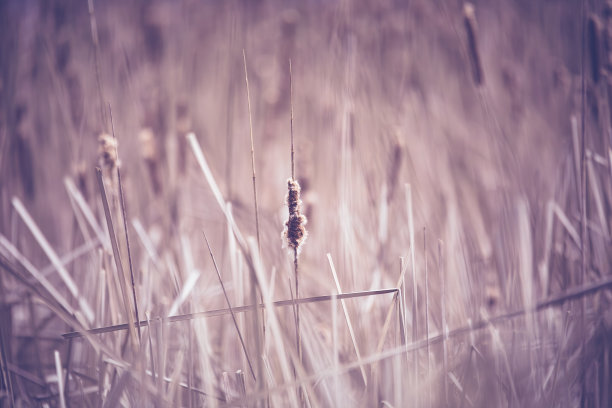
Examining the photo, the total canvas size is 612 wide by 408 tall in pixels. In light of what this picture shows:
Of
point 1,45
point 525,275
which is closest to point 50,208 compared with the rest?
point 1,45

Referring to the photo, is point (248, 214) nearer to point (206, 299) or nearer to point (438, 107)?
point (206, 299)

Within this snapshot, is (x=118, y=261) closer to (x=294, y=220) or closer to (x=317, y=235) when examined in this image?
(x=294, y=220)

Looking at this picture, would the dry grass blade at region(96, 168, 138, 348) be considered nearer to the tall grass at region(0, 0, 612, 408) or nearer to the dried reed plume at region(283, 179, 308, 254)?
the tall grass at region(0, 0, 612, 408)

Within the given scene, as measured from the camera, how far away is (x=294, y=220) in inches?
17.3

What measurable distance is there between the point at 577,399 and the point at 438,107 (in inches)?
43.2

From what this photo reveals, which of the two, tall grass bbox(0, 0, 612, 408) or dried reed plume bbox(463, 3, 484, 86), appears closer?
tall grass bbox(0, 0, 612, 408)

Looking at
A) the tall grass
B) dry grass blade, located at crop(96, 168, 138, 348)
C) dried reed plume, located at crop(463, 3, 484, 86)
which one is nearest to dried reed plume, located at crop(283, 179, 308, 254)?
the tall grass

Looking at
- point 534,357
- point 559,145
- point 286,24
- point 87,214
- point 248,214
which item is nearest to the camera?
point 534,357

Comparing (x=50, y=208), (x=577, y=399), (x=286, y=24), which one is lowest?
(x=577, y=399)

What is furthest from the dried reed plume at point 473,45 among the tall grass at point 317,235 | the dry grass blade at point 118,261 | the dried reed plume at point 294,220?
the dry grass blade at point 118,261

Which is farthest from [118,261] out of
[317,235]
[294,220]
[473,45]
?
[473,45]

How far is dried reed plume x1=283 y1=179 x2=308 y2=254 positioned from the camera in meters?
0.43

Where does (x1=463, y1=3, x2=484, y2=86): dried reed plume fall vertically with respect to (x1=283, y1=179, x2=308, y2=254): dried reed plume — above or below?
above

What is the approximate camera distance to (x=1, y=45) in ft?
2.79
